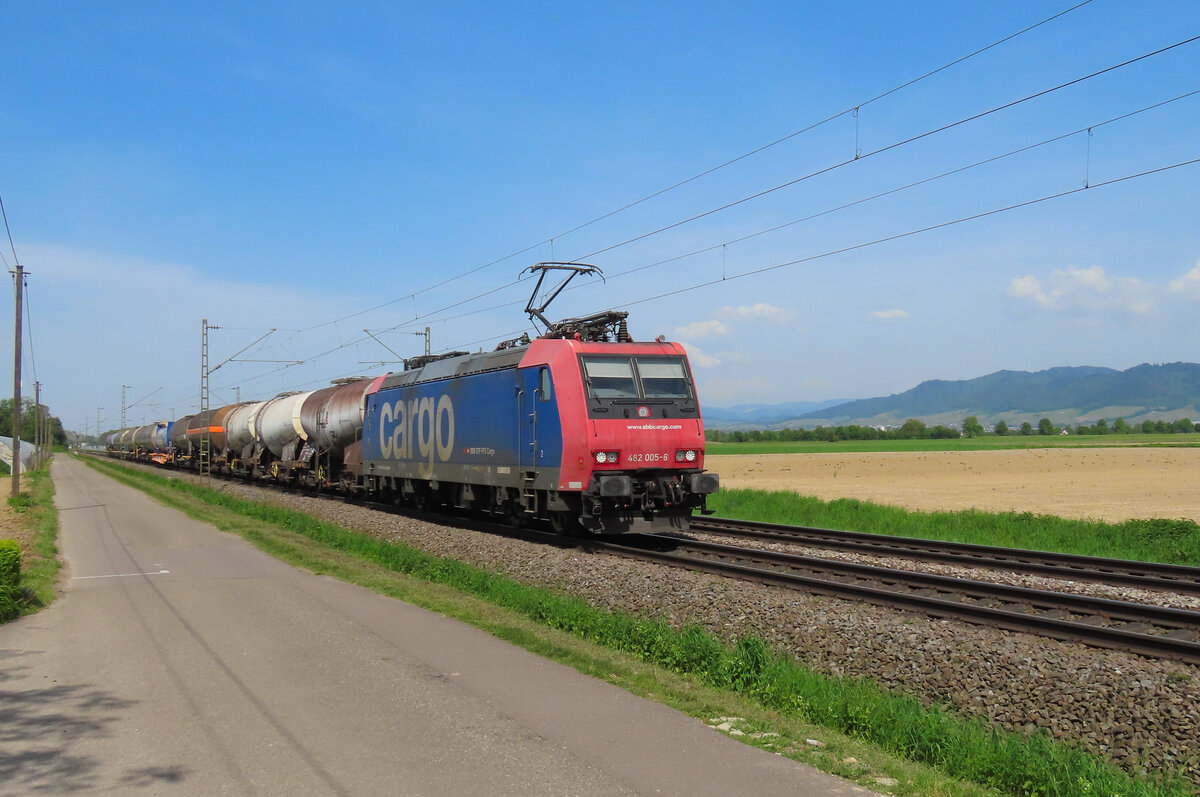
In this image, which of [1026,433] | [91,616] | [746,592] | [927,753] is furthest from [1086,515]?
[1026,433]

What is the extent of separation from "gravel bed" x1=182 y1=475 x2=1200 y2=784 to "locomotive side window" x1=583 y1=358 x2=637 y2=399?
13.3 ft

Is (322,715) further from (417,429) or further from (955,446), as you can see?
(955,446)

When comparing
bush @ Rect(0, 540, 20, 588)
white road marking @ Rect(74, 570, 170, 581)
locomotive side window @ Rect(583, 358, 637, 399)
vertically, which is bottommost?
white road marking @ Rect(74, 570, 170, 581)

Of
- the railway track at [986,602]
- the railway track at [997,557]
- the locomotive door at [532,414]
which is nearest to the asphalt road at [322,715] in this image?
the railway track at [986,602]

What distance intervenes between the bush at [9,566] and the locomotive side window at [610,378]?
8.93m

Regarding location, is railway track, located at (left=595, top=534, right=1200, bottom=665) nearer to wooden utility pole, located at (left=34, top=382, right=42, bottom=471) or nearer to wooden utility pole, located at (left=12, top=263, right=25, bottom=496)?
wooden utility pole, located at (left=12, top=263, right=25, bottom=496)

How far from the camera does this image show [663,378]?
17.2 m

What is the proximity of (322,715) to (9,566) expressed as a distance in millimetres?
6809

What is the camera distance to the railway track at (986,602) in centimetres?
876

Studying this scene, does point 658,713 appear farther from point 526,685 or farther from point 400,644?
point 400,644

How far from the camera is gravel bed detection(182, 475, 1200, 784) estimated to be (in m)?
6.32

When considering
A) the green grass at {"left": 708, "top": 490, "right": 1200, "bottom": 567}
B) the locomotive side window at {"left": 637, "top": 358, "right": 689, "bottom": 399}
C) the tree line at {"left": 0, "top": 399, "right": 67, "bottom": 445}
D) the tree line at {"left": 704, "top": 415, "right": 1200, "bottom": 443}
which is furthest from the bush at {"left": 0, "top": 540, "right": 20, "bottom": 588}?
the tree line at {"left": 704, "top": 415, "right": 1200, "bottom": 443}

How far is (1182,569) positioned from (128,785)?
13.8 meters

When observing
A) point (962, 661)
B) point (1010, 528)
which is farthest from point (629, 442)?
point (1010, 528)
